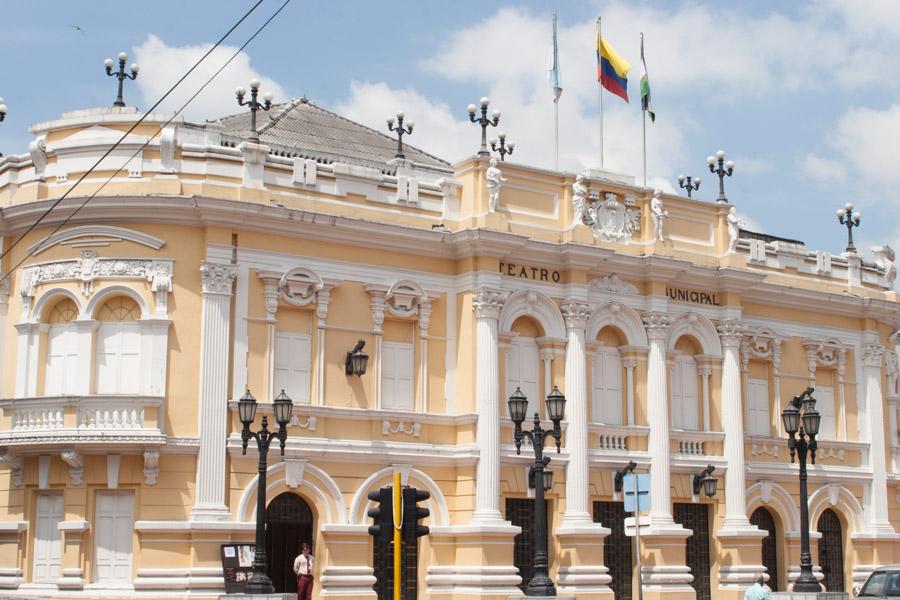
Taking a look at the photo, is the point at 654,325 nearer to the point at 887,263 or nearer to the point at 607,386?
the point at 607,386

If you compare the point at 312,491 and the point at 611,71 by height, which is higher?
the point at 611,71

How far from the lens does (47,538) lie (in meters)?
27.5

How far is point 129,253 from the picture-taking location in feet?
91.3

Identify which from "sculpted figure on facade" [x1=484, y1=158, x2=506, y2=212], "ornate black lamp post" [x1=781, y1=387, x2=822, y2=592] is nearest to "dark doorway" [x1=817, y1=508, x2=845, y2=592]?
"ornate black lamp post" [x1=781, y1=387, x2=822, y2=592]

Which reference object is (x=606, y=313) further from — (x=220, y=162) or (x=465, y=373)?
(x=220, y=162)

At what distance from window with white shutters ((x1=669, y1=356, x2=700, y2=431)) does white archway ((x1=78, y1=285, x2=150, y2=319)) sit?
44.5 feet

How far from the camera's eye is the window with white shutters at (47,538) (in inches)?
1075

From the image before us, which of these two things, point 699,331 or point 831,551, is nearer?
point 699,331

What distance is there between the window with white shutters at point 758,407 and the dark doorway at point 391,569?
10.7 meters

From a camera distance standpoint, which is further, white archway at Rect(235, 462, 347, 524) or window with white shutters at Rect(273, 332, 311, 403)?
window with white shutters at Rect(273, 332, 311, 403)

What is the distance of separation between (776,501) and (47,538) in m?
18.6

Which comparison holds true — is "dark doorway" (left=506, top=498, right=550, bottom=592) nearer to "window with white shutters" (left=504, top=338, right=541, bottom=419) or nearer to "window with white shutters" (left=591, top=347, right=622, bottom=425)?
"window with white shutters" (left=504, top=338, right=541, bottom=419)

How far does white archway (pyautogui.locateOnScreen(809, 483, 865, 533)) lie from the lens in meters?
35.9

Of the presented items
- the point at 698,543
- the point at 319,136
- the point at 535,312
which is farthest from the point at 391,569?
the point at 319,136
